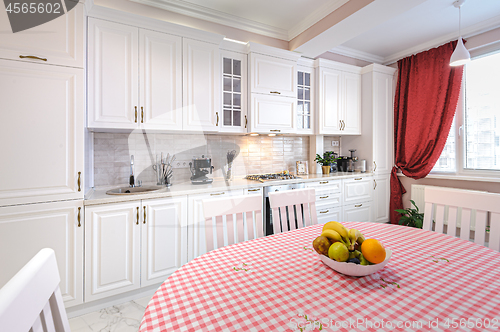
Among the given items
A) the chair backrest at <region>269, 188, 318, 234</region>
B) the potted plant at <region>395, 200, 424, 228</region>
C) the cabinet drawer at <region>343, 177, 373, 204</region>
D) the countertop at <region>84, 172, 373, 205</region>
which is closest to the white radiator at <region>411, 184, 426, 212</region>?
the potted plant at <region>395, 200, 424, 228</region>

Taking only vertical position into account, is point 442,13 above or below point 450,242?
above

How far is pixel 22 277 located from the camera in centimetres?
50

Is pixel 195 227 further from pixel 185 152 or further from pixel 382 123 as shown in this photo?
pixel 382 123

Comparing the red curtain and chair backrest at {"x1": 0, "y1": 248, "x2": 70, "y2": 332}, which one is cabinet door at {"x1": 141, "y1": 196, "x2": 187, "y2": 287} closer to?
chair backrest at {"x1": 0, "y1": 248, "x2": 70, "y2": 332}

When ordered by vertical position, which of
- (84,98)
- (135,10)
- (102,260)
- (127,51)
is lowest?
(102,260)

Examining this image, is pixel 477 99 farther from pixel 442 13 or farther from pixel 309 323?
pixel 309 323

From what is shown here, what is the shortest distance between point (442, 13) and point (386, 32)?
59 cm

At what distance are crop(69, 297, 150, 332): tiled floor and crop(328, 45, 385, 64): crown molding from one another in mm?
4046

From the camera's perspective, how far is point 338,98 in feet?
11.7

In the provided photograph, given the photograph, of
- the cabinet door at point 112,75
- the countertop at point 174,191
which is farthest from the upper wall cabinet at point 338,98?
the cabinet door at point 112,75

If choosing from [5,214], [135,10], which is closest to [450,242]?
[5,214]

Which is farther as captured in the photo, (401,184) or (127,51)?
(401,184)

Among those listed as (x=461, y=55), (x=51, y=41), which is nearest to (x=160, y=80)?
(x=51, y=41)

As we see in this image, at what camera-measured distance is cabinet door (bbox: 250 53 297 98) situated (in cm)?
288
